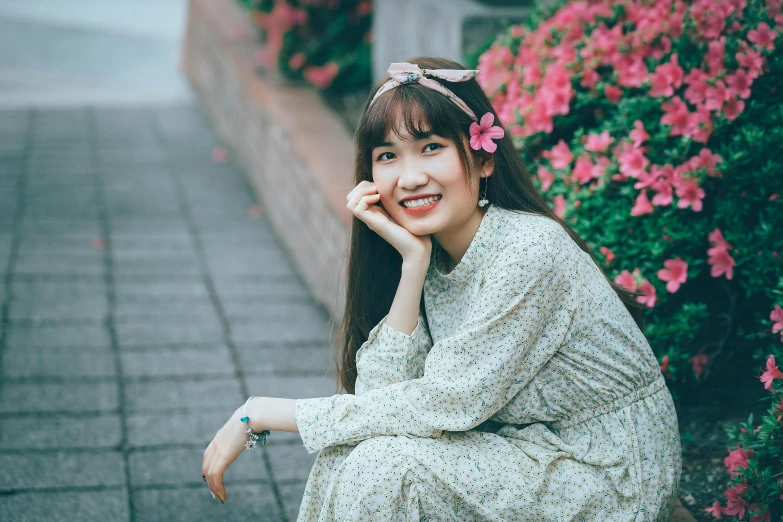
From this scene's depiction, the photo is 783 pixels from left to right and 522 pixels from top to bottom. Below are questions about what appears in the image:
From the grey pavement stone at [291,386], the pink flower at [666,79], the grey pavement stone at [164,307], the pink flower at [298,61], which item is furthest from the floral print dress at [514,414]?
the pink flower at [298,61]

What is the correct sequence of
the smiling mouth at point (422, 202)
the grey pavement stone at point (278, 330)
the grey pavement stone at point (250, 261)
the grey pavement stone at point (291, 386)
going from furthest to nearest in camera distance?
1. the grey pavement stone at point (250, 261)
2. the grey pavement stone at point (278, 330)
3. the grey pavement stone at point (291, 386)
4. the smiling mouth at point (422, 202)

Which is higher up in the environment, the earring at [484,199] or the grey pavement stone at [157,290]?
the earring at [484,199]

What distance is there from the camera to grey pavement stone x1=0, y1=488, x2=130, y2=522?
274cm

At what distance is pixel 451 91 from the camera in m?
2.27

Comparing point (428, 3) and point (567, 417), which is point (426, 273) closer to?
point (567, 417)

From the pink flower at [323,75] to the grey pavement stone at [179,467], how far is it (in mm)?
3300

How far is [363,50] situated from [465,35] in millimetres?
1767

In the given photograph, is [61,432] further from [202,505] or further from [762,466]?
[762,466]

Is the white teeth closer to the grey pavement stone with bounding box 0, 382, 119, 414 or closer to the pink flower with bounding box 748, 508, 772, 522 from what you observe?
the pink flower with bounding box 748, 508, 772, 522

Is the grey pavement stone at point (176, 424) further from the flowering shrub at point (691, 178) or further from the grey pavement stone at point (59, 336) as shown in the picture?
the flowering shrub at point (691, 178)

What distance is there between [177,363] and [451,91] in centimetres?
202

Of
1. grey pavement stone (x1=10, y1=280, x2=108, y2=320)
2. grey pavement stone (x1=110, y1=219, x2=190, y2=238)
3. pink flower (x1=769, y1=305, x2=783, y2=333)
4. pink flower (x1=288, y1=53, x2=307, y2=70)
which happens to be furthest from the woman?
pink flower (x1=288, y1=53, x2=307, y2=70)

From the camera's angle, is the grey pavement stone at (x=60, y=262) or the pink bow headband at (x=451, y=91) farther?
the grey pavement stone at (x=60, y=262)

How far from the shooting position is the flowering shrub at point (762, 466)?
2.18 m
